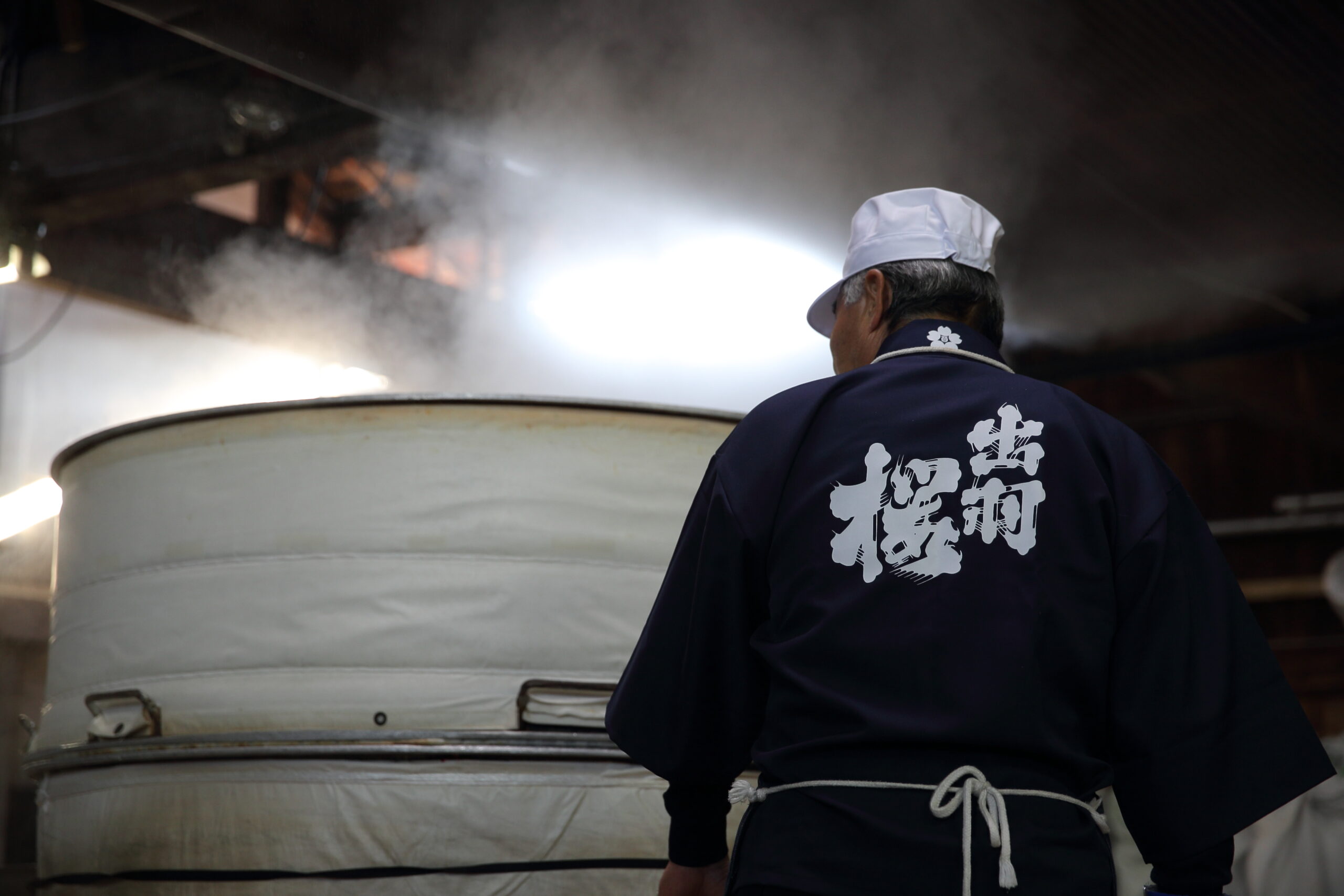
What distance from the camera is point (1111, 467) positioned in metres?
1.20

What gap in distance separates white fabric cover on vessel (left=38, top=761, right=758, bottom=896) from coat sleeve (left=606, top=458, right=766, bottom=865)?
28.1 inches

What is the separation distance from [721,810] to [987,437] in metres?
0.48

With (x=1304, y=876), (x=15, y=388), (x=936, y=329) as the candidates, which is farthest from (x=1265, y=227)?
(x=15, y=388)

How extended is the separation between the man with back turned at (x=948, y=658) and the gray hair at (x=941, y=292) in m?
0.04

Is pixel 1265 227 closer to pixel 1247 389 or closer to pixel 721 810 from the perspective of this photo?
pixel 1247 389

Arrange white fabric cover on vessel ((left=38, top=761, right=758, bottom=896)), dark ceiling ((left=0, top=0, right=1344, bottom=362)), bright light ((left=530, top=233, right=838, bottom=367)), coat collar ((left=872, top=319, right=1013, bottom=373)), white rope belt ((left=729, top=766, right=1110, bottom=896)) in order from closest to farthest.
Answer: white rope belt ((left=729, top=766, right=1110, bottom=896)) → coat collar ((left=872, top=319, right=1013, bottom=373)) → white fabric cover on vessel ((left=38, top=761, right=758, bottom=896)) → dark ceiling ((left=0, top=0, right=1344, bottom=362)) → bright light ((left=530, top=233, right=838, bottom=367))

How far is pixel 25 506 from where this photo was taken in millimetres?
5699

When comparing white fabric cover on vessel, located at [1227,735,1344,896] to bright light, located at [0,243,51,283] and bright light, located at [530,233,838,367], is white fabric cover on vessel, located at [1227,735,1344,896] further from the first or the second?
bright light, located at [0,243,51,283]

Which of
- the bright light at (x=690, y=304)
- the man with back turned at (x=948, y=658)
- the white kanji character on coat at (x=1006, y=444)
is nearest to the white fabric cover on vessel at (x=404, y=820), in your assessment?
the man with back turned at (x=948, y=658)

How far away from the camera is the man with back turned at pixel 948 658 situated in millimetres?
1065

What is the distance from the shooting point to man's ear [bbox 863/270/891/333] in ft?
4.39

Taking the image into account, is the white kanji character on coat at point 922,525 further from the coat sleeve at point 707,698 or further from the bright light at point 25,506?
the bright light at point 25,506

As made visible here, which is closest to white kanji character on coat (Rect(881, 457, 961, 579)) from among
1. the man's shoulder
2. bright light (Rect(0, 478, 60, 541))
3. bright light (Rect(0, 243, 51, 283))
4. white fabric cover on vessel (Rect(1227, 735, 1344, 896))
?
the man's shoulder

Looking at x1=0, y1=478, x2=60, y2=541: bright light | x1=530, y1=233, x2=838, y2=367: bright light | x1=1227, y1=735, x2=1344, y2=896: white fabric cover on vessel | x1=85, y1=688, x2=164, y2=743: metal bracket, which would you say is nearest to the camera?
x1=85, y1=688, x2=164, y2=743: metal bracket
